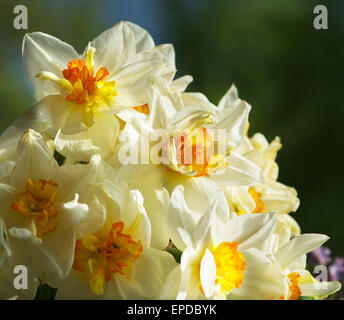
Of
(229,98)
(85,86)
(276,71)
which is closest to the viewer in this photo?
(85,86)

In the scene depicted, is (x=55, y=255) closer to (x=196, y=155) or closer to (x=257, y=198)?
(x=196, y=155)

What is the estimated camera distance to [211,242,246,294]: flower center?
0.56 meters

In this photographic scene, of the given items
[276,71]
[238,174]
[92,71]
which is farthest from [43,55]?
[276,71]

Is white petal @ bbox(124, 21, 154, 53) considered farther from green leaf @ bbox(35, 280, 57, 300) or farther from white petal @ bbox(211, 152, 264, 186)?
green leaf @ bbox(35, 280, 57, 300)

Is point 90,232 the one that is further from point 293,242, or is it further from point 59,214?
point 293,242

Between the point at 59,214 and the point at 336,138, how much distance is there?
3.43 metres

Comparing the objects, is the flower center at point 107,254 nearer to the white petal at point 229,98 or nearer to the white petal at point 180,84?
the white petal at point 180,84

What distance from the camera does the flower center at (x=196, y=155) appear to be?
2.01ft

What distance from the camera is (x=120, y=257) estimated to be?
0.56m

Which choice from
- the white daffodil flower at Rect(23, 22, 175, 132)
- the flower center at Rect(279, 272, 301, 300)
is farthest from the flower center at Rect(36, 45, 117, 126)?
the flower center at Rect(279, 272, 301, 300)

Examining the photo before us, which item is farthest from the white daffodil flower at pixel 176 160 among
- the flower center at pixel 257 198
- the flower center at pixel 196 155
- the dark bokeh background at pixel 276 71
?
the dark bokeh background at pixel 276 71

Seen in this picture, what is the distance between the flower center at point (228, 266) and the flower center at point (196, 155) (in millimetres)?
99

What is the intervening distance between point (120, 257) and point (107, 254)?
0.05ft
